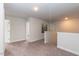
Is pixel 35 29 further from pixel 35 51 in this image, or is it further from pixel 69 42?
pixel 69 42

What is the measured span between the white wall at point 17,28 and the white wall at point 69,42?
11.9 feet

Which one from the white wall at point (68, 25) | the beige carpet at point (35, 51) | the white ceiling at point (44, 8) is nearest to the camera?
the white ceiling at point (44, 8)

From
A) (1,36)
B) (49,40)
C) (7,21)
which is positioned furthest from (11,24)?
(1,36)

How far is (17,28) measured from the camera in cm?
729

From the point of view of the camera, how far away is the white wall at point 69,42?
157 inches

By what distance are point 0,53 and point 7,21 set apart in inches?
151

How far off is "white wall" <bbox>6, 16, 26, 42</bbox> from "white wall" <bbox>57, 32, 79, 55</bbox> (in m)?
3.62

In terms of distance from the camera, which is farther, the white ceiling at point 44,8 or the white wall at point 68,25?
the white wall at point 68,25

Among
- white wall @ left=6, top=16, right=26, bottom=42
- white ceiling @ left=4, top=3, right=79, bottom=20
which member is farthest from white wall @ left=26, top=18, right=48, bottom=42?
white ceiling @ left=4, top=3, right=79, bottom=20

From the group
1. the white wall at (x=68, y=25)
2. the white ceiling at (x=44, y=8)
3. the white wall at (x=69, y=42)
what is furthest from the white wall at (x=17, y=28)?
the white wall at (x=69, y=42)

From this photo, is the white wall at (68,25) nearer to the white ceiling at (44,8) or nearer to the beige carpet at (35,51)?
the white ceiling at (44,8)

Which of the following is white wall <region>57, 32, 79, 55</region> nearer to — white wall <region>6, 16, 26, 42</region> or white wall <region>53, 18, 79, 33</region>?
white wall <region>53, 18, 79, 33</region>

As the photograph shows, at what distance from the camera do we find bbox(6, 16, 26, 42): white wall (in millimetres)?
6775

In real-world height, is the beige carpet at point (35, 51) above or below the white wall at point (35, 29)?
below
